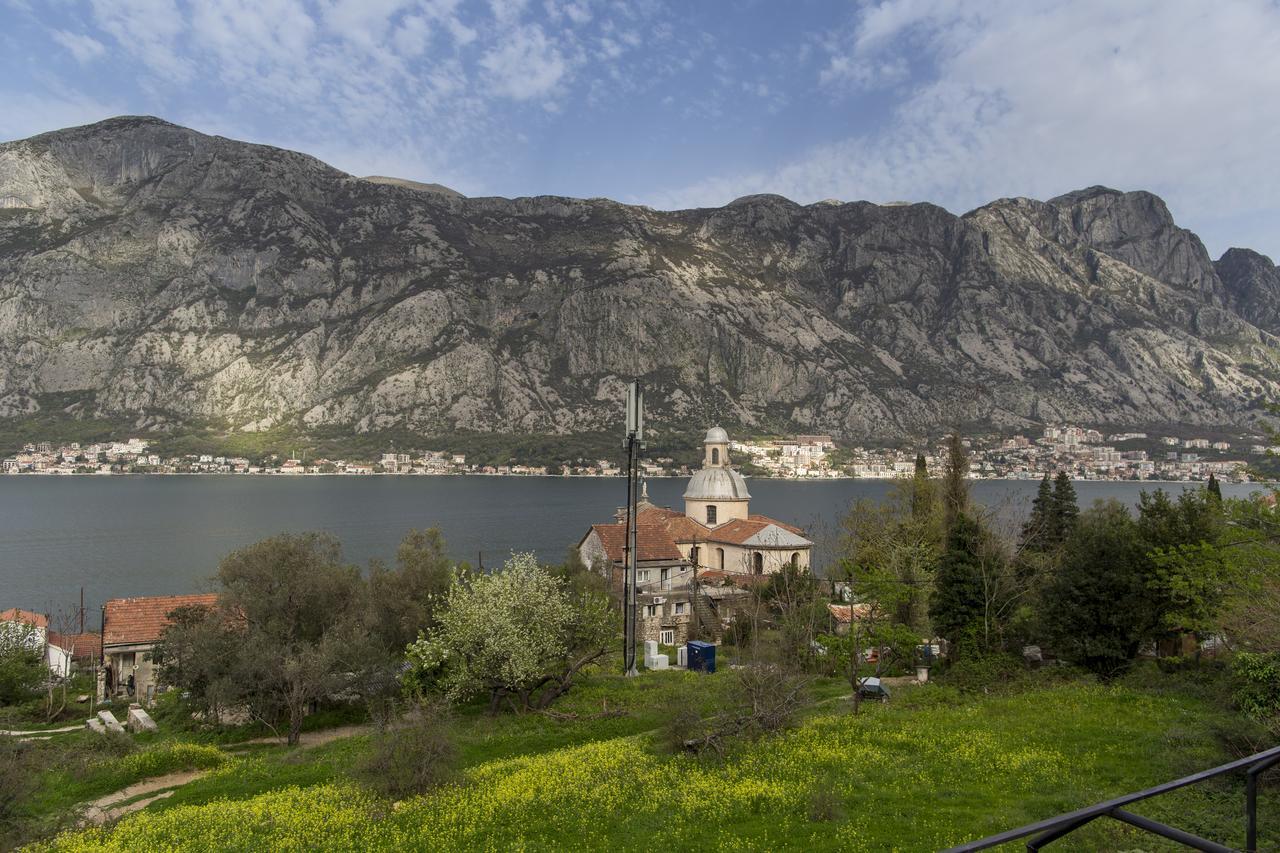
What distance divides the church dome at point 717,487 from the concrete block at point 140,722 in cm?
A: 4225

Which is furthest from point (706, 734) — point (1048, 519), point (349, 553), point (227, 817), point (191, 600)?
point (349, 553)

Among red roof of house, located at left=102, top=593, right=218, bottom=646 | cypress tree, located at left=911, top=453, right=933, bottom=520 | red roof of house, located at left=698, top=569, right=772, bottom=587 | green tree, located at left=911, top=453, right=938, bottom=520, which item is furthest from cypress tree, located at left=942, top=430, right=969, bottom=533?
red roof of house, located at left=102, top=593, right=218, bottom=646

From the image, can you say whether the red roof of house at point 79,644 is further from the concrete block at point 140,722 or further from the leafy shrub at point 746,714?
the leafy shrub at point 746,714

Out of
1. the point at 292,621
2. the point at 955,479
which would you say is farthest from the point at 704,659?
the point at 955,479

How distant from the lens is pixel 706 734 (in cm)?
1808

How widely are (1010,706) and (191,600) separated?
3967 centimetres

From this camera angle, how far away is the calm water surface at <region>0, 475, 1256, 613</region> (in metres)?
76.2

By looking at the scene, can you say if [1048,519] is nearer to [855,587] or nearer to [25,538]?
[855,587]

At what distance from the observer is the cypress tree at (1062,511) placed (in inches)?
2093

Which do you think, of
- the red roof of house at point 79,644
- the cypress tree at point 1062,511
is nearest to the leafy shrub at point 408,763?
the red roof of house at point 79,644

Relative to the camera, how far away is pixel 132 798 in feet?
65.1

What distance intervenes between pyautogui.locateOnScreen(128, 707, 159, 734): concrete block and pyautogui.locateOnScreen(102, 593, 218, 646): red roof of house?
25.3 feet

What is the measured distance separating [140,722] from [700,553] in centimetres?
3933

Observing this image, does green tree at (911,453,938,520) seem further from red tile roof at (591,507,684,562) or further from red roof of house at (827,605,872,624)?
red tile roof at (591,507,684,562)
